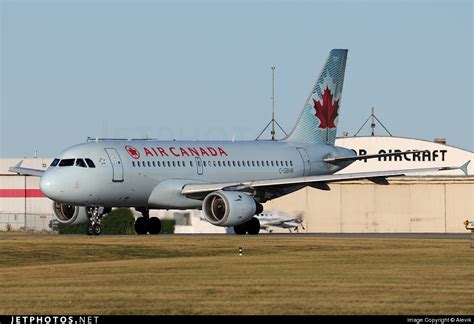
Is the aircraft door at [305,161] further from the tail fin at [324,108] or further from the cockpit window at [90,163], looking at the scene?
the cockpit window at [90,163]

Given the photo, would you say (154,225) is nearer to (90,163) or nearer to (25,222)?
(90,163)

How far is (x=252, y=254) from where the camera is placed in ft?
155

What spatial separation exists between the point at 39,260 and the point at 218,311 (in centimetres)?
1899

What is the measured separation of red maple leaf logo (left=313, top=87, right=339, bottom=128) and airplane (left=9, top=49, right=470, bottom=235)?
54 cm

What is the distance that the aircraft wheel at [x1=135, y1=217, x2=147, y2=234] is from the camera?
6700 cm

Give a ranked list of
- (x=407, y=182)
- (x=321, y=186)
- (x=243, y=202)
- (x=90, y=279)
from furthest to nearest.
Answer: (x=407, y=182) → (x=321, y=186) → (x=243, y=202) → (x=90, y=279)

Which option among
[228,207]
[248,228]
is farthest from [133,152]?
[248,228]

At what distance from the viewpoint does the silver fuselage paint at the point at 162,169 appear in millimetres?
60812

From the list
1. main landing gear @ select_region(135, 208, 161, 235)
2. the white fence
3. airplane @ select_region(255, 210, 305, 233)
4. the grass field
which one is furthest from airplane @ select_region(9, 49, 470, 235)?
the white fence

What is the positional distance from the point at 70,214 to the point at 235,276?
30.8 metres

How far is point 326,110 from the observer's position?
73.6m

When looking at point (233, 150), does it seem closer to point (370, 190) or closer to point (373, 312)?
point (370, 190)

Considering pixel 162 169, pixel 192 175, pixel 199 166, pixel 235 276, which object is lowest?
pixel 235 276

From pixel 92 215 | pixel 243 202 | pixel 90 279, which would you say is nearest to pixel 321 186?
pixel 243 202
